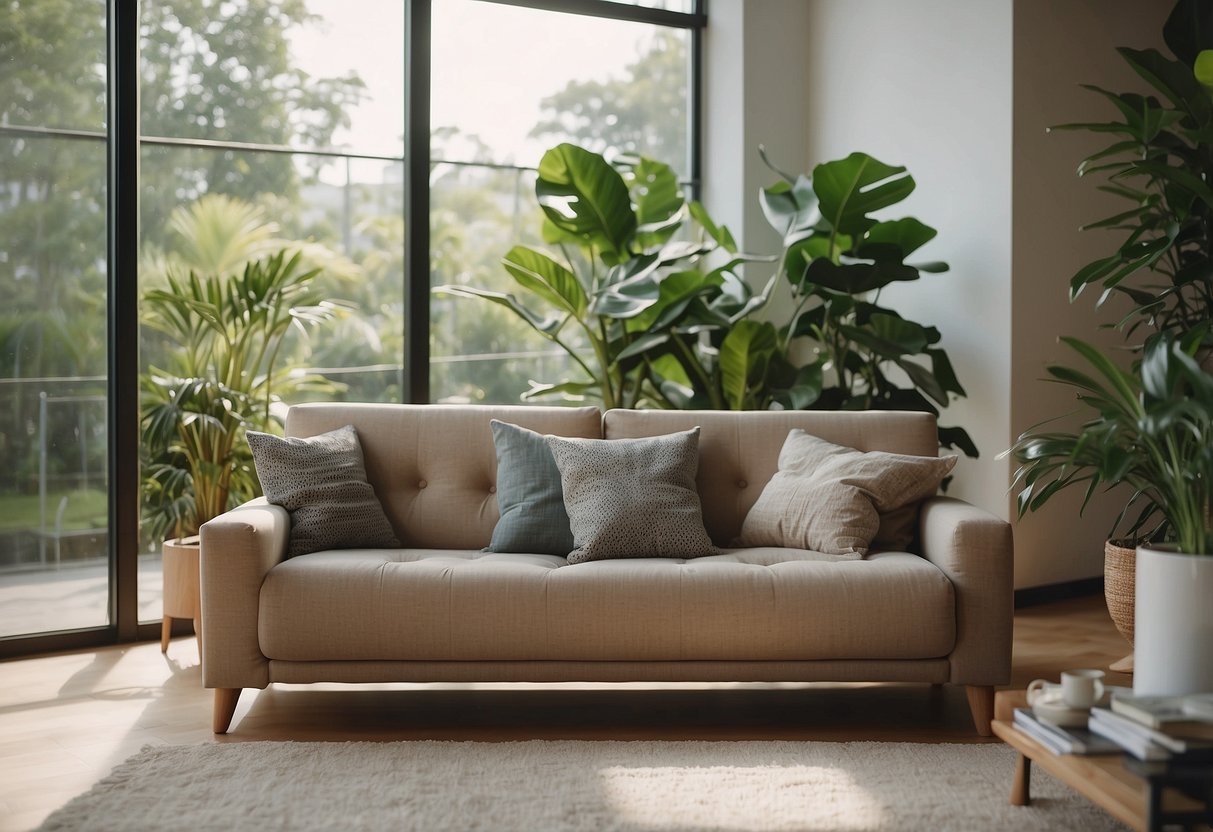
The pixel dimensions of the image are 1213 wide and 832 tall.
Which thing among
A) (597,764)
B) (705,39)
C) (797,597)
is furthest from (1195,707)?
(705,39)

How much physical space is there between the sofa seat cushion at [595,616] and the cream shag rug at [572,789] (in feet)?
0.76

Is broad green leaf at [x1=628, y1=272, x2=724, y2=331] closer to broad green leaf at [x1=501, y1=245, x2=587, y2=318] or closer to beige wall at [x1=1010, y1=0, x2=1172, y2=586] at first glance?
broad green leaf at [x1=501, y1=245, x2=587, y2=318]

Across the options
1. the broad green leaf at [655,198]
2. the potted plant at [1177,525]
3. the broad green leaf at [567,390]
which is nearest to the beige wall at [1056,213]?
the broad green leaf at [655,198]

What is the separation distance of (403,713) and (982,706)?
5.06ft

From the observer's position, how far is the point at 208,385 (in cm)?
402

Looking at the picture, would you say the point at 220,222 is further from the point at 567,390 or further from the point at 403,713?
the point at 403,713

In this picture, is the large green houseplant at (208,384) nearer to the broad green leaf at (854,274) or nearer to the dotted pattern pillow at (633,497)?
the dotted pattern pillow at (633,497)

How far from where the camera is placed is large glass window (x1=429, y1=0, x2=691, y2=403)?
484cm

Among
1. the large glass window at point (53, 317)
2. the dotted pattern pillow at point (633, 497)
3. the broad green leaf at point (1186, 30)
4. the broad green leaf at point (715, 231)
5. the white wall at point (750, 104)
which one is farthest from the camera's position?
the white wall at point (750, 104)

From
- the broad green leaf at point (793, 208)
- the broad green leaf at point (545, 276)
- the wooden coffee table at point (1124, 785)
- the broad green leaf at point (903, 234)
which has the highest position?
the broad green leaf at point (793, 208)

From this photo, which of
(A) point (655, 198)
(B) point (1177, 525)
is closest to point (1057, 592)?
(A) point (655, 198)

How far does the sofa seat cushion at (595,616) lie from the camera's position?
2.89 m

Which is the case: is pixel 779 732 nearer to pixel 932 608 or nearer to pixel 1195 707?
pixel 932 608

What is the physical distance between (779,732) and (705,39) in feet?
11.7
